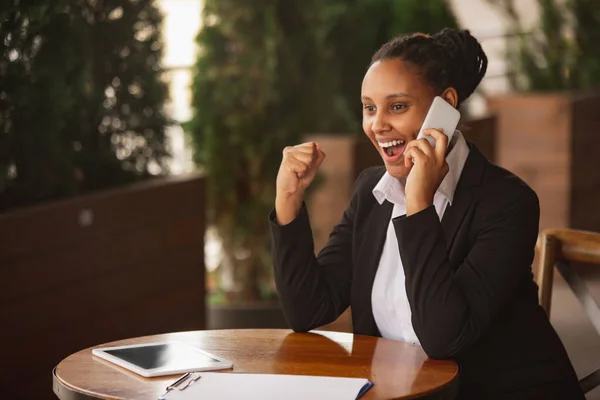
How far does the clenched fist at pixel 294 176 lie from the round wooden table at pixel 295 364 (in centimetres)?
29

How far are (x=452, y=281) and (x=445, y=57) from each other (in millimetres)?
571

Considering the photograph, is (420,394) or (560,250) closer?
(420,394)

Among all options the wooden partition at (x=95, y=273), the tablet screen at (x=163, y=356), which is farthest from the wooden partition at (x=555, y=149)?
the tablet screen at (x=163, y=356)

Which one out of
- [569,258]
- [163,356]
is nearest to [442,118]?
[569,258]

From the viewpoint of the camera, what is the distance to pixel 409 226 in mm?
2201

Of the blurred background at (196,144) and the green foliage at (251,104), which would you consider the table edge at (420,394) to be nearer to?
the blurred background at (196,144)

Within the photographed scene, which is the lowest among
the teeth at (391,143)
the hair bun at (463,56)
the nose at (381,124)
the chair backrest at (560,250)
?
the chair backrest at (560,250)

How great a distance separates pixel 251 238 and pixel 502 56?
2.76m

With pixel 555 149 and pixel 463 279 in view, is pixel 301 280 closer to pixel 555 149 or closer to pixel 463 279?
pixel 463 279

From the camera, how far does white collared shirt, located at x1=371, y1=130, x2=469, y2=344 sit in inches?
95.3

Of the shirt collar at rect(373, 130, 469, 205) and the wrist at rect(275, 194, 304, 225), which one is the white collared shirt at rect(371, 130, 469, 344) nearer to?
the shirt collar at rect(373, 130, 469, 205)

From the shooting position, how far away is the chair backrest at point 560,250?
262 cm

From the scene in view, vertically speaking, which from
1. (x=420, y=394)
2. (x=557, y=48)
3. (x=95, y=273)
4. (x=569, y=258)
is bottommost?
(x=95, y=273)

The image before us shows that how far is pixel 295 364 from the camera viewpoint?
213 centimetres
